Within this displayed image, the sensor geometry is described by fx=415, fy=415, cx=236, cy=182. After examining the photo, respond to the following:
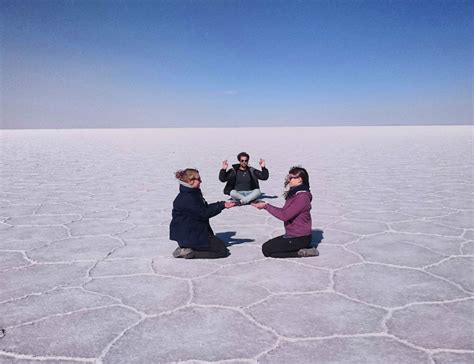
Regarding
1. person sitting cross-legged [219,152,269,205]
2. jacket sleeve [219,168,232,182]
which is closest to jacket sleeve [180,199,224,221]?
jacket sleeve [219,168,232,182]

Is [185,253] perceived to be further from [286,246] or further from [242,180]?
[242,180]

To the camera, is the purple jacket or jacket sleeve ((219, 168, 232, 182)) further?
jacket sleeve ((219, 168, 232, 182))

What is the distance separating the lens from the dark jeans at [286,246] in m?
4.15

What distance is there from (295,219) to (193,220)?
3.35 feet

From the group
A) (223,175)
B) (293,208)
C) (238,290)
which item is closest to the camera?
(238,290)

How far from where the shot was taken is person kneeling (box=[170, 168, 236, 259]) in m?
3.99

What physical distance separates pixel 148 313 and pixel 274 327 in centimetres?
91

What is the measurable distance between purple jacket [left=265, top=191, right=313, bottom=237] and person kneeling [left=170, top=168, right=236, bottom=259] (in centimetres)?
51

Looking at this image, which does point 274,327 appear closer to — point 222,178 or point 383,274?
point 383,274

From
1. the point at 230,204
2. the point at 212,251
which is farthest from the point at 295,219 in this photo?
the point at 212,251

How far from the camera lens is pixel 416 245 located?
15.1 feet

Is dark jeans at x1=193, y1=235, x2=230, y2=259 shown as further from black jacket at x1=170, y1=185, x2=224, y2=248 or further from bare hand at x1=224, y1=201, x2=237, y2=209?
bare hand at x1=224, y1=201, x2=237, y2=209

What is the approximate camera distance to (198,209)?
13.1 ft

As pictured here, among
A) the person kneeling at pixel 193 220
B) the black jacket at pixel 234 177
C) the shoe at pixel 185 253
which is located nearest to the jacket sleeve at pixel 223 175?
the black jacket at pixel 234 177
